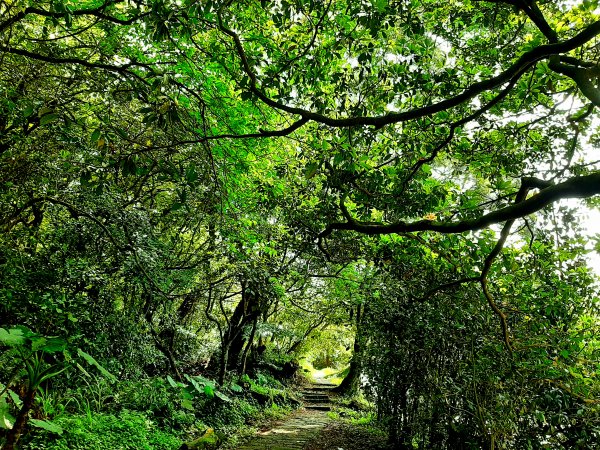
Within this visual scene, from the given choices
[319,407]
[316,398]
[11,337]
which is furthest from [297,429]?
[11,337]

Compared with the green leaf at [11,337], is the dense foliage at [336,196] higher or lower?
higher

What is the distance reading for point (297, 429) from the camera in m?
9.39

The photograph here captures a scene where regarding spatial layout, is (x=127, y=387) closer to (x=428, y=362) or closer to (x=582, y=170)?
(x=428, y=362)

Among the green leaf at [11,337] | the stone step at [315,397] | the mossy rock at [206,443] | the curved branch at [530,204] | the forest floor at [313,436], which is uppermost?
the curved branch at [530,204]

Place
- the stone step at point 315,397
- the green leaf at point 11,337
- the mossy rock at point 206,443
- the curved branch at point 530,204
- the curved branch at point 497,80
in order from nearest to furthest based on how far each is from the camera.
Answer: the curved branch at point 530,204
the curved branch at point 497,80
the green leaf at point 11,337
the mossy rock at point 206,443
the stone step at point 315,397

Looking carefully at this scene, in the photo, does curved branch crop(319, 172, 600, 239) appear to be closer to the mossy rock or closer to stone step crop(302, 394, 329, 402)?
the mossy rock

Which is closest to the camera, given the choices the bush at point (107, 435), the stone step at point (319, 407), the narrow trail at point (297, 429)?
the bush at point (107, 435)

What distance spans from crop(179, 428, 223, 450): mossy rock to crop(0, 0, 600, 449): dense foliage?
0.53 m

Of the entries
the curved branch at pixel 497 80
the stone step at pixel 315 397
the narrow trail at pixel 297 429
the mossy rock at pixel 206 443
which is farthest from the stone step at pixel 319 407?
the curved branch at pixel 497 80

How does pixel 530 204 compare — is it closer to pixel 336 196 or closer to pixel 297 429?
pixel 336 196

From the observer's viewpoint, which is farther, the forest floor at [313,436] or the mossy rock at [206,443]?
the forest floor at [313,436]

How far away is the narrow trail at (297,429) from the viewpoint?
24.4ft

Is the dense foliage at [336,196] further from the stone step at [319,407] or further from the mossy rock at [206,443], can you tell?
the stone step at [319,407]

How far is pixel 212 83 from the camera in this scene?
664 cm
